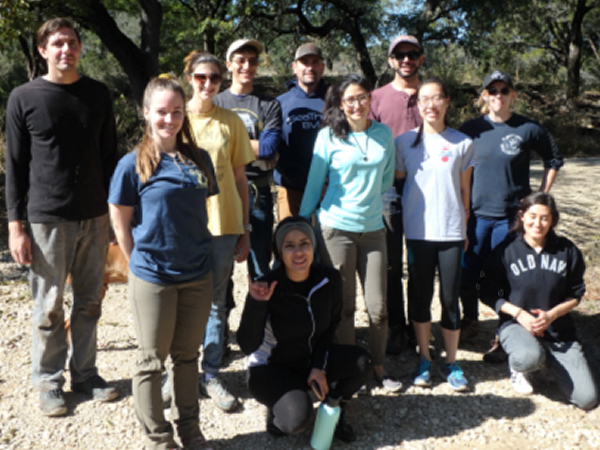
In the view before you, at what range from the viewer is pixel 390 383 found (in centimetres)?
355

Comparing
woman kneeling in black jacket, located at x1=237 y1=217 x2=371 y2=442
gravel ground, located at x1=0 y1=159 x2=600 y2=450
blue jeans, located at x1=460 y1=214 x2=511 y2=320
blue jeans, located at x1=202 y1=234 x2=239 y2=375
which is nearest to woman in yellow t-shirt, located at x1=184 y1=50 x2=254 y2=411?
blue jeans, located at x1=202 y1=234 x2=239 y2=375

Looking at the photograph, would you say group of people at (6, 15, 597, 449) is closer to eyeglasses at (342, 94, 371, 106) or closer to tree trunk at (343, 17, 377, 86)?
eyeglasses at (342, 94, 371, 106)

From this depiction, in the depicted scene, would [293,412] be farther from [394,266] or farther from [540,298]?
[540,298]

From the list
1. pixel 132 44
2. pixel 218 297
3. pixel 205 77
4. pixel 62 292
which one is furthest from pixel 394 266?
pixel 132 44

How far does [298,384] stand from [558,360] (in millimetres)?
1751

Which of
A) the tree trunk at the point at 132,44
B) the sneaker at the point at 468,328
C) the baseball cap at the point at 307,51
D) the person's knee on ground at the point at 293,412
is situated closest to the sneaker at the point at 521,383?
the sneaker at the point at 468,328

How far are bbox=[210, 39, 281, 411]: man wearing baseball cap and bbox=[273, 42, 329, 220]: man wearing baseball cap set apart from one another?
226 mm

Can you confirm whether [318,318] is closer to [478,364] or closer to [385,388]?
[385,388]

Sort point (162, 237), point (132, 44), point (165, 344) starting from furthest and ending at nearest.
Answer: point (132, 44) < point (165, 344) < point (162, 237)

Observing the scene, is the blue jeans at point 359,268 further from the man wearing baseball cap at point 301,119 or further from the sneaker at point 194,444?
the sneaker at point 194,444

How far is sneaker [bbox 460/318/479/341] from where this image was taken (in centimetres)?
429

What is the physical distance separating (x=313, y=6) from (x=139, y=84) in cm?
737

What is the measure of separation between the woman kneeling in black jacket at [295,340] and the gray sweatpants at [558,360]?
111cm

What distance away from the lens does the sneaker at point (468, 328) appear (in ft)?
14.1
